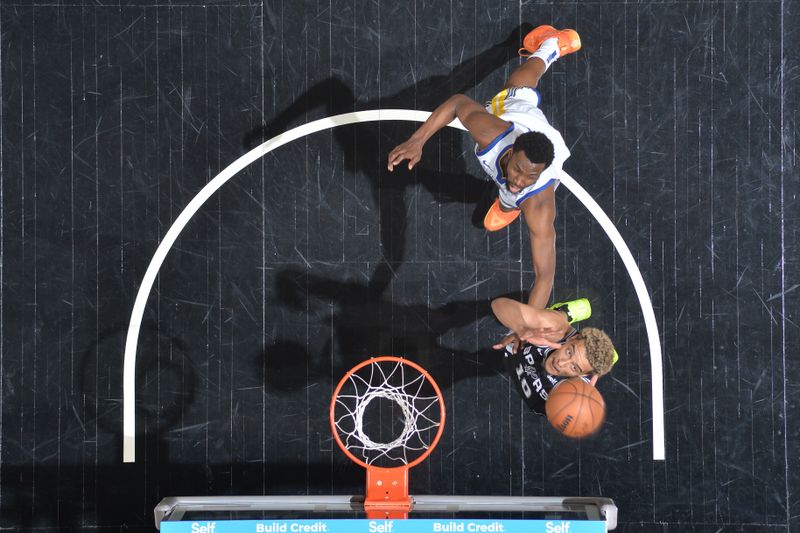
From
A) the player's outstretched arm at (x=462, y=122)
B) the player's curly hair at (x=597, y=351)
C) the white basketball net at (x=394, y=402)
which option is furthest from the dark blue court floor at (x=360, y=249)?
the player's curly hair at (x=597, y=351)

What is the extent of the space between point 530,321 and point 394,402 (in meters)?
1.48

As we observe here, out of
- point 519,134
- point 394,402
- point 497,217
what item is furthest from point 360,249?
point 519,134

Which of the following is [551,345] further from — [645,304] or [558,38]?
[558,38]

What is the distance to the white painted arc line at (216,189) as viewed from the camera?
5.23 metres

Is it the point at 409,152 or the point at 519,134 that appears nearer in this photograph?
the point at 519,134

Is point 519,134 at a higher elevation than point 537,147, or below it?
higher

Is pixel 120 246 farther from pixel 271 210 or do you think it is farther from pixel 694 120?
A: pixel 694 120

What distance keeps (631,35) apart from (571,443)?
322cm

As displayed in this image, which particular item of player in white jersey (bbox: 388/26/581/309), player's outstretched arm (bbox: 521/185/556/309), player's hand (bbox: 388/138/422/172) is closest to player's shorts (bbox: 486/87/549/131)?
player in white jersey (bbox: 388/26/581/309)

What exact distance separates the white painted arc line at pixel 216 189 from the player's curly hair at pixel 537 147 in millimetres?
1127

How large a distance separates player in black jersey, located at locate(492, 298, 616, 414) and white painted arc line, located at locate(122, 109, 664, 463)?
914 mm

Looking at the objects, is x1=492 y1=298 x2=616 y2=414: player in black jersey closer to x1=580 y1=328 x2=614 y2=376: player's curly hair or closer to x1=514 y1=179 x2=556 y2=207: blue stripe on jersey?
x1=580 y1=328 x2=614 y2=376: player's curly hair

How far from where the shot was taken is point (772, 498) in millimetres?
5258

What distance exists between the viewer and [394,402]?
17.2ft
